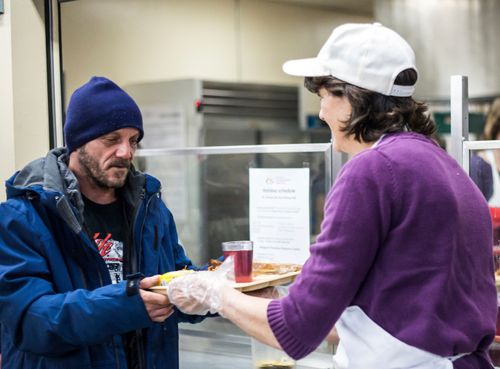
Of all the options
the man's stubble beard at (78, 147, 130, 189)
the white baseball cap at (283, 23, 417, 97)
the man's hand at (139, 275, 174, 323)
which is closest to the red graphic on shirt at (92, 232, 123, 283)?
the man's stubble beard at (78, 147, 130, 189)

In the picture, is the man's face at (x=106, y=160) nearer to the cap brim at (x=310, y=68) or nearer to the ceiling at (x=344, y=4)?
the cap brim at (x=310, y=68)

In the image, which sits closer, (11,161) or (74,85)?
(11,161)

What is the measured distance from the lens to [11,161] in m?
2.54

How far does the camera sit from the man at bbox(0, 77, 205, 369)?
67.6 inches

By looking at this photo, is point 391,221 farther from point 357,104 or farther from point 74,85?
point 74,85

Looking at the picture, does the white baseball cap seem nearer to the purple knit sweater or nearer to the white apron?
the purple knit sweater

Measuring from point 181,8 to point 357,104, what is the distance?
4.31 meters

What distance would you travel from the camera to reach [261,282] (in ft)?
5.86

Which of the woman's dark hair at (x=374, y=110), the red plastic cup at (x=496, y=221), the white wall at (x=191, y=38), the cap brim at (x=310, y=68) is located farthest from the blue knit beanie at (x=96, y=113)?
the white wall at (x=191, y=38)

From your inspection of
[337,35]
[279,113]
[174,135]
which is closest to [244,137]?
[174,135]

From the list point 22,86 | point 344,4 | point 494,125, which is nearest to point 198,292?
point 22,86

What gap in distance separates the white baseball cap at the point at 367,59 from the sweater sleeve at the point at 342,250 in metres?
0.15

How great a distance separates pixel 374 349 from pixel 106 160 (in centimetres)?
98

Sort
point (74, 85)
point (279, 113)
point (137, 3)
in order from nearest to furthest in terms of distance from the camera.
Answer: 1. point (74, 85)
2. point (137, 3)
3. point (279, 113)
